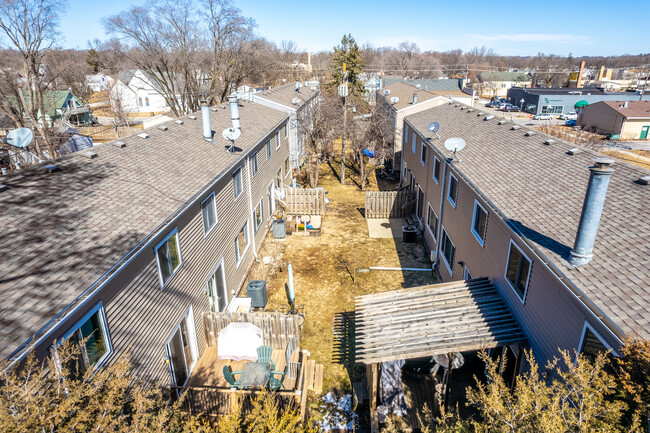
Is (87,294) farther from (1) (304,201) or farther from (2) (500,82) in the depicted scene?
(2) (500,82)

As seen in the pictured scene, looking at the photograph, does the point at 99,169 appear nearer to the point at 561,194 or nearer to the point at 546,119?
the point at 561,194

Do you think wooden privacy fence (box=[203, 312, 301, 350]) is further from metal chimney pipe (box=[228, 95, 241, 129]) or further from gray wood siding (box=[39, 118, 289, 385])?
metal chimney pipe (box=[228, 95, 241, 129])

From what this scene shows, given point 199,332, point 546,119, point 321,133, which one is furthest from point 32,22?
point 546,119

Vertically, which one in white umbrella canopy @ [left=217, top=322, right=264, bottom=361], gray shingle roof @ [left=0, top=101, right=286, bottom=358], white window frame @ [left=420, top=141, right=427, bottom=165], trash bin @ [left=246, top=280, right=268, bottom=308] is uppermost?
gray shingle roof @ [left=0, top=101, right=286, bottom=358]

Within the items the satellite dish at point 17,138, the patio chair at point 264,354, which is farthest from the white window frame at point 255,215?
the satellite dish at point 17,138

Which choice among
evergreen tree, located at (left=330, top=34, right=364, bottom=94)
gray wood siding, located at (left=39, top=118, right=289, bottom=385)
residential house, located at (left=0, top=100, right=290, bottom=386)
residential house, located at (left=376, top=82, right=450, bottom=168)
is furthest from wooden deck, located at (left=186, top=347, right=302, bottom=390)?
evergreen tree, located at (left=330, top=34, right=364, bottom=94)

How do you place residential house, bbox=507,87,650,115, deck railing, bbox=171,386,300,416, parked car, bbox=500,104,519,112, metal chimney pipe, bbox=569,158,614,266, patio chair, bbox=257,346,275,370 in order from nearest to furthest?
metal chimney pipe, bbox=569,158,614,266 < deck railing, bbox=171,386,300,416 < patio chair, bbox=257,346,275,370 < residential house, bbox=507,87,650,115 < parked car, bbox=500,104,519,112

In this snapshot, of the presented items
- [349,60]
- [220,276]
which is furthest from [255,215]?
[349,60]
